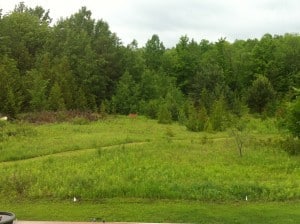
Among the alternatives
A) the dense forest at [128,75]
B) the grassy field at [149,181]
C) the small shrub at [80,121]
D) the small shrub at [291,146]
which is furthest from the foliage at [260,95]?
the small shrub at [291,146]

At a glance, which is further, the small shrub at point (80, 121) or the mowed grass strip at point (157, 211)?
the small shrub at point (80, 121)

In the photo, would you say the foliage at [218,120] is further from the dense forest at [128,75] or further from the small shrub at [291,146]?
the small shrub at [291,146]

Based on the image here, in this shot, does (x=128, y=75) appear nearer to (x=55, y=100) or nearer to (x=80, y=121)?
(x=55, y=100)

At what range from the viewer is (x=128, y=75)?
1658 inches

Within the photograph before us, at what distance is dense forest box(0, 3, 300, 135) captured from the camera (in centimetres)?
3291

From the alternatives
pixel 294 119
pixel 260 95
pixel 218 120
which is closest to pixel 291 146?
pixel 294 119

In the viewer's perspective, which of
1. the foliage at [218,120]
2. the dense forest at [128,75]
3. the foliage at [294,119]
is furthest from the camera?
the dense forest at [128,75]

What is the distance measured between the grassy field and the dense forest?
9094mm

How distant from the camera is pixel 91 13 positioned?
4662 cm

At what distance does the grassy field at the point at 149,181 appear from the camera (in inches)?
400

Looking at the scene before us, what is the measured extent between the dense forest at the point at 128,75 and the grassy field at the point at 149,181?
9.09 meters

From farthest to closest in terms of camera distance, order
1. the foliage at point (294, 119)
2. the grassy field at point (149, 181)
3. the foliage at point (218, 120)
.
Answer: the foliage at point (218, 120) → the foliage at point (294, 119) → the grassy field at point (149, 181)

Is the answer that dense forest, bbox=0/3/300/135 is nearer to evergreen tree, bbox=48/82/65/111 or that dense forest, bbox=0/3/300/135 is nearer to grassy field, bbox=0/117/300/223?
evergreen tree, bbox=48/82/65/111

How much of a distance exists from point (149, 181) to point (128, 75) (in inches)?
1192
